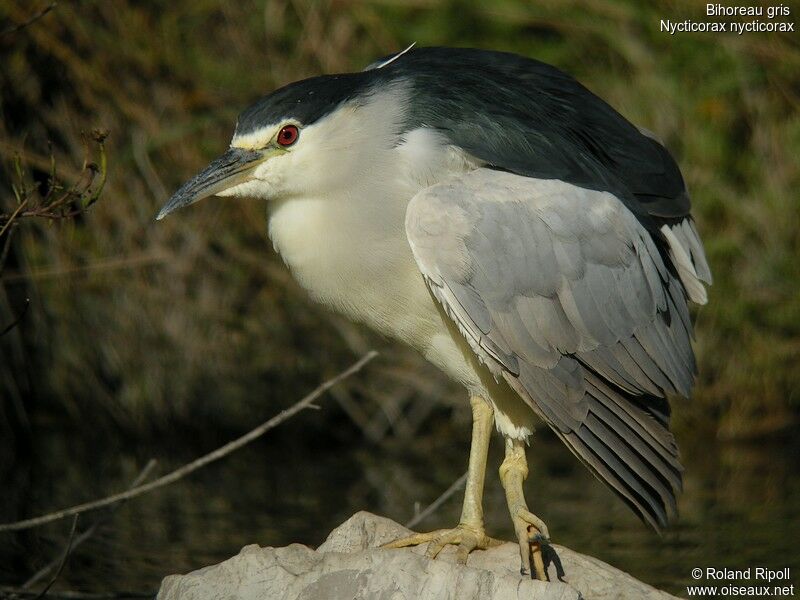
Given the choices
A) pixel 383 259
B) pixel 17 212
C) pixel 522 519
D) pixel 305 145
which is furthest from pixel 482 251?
pixel 17 212

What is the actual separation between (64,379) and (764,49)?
4.14 m

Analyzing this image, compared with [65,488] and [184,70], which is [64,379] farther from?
[184,70]

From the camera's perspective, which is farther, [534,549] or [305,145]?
[305,145]

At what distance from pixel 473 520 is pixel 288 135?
1.31 metres

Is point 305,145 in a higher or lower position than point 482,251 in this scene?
higher

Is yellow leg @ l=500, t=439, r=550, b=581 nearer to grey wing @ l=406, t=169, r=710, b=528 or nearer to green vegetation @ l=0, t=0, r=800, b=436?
grey wing @ l=406, t=169, r=710, b=528

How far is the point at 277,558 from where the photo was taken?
3402mm

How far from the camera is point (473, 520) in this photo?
398 cm

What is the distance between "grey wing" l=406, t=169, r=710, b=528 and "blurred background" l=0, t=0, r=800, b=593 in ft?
7.28

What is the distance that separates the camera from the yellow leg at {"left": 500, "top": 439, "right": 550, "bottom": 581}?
3.67 meters
